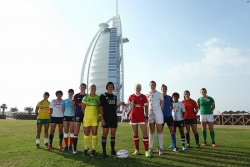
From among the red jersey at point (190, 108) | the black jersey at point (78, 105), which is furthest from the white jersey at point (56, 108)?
the red jersey at point (190, 108)

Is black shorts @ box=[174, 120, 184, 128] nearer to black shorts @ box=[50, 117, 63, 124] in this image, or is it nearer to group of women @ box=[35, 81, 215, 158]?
group of women @ box=[35, 81, 215, 158]

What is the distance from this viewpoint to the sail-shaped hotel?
124 metres

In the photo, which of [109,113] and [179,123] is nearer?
[109,113]

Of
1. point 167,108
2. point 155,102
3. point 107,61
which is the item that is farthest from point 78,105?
point 107,61

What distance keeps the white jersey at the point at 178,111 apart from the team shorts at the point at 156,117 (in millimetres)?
1922

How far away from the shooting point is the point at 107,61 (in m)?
124

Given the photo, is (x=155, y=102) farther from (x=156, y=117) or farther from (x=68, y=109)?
(x=68, y=109)

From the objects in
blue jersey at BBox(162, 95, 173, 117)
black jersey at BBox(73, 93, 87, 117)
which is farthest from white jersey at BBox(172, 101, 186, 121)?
black jersey at BBox(73, 93, 87, 117)

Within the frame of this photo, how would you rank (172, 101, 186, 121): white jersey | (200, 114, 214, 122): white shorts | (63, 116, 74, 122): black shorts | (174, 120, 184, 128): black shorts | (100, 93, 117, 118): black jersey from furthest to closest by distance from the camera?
(200, 114, 214, 122): white shorts
(172, 101, 186, 121): white jersey
(174, 120, 184, 128): black shorts
(63, 116, 74, 122): black shorts
(100, 93, 117, 118): black jersey

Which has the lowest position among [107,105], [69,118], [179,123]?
[179,123]

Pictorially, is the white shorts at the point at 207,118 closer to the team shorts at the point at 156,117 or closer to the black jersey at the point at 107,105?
the team shorts at the point at 156,117

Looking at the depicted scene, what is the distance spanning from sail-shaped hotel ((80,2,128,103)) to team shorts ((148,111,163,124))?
364 ft

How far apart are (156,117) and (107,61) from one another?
11702 cm

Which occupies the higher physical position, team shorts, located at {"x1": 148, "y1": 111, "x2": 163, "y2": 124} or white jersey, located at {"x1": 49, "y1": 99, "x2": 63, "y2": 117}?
white jersey, located at {"x1": 49, "y1": 99, "x2": 63, "y2": 117}
